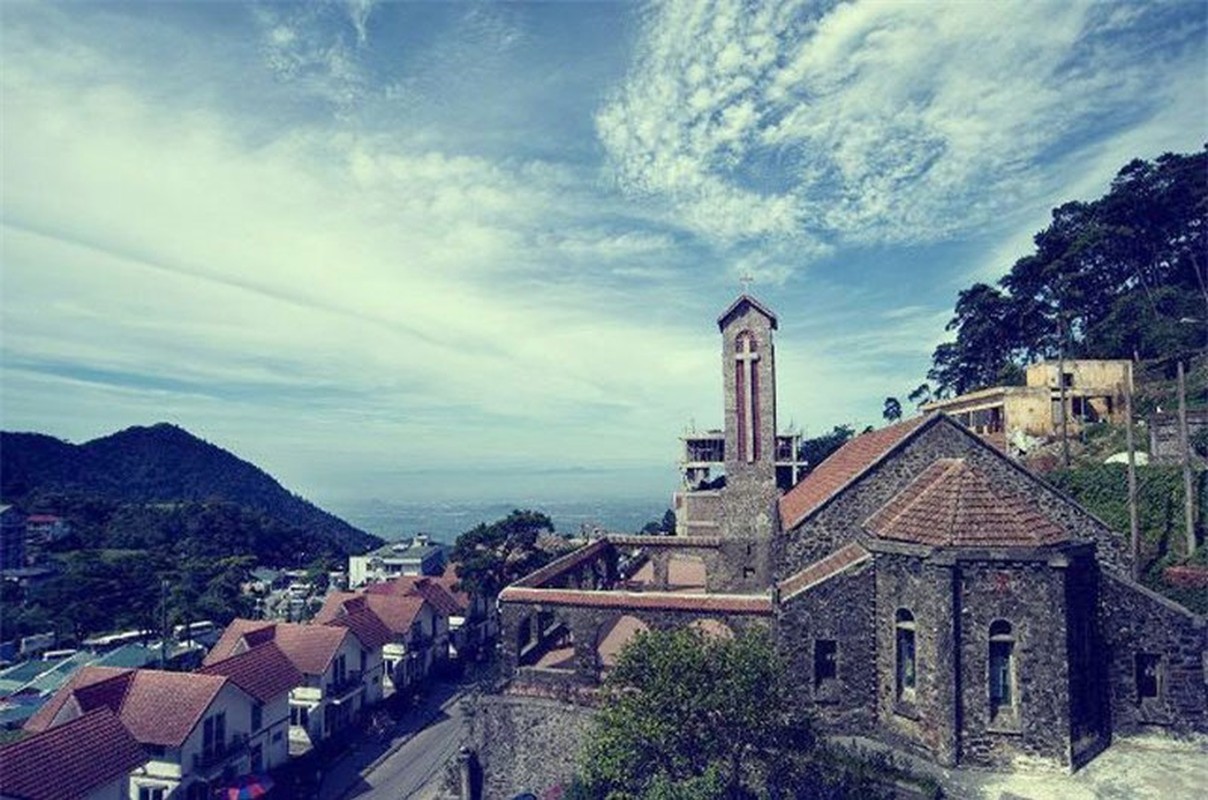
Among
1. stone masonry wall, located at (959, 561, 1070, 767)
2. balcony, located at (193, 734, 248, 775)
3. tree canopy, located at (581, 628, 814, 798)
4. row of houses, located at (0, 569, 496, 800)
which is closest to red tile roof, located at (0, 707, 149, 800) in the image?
row of houses, located at (0, 569, 496, 800)

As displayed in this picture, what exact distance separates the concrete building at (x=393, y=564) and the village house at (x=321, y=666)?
44.6 m

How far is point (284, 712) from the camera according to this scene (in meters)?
32.7

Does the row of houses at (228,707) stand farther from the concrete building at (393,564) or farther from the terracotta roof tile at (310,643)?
the concrete building at (393,564)

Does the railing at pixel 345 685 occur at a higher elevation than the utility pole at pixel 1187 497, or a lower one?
lower

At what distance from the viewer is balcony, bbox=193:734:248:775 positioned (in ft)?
89.4

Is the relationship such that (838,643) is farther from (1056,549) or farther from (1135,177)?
(1135,177)

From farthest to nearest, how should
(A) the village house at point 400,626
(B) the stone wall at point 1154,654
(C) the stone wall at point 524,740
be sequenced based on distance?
(A) the village house at point 400,626, (C) the stone wall at point 524,740, (B) the stone wall at point 1154,654

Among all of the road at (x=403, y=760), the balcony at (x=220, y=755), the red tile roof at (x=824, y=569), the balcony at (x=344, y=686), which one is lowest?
the road at (x=403, y=760)

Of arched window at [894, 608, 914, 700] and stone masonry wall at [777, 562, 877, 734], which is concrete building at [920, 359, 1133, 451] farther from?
arched window at [894, 608, 914, 700]

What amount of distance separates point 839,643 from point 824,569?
7.59 feet

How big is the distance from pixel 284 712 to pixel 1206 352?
187 feet

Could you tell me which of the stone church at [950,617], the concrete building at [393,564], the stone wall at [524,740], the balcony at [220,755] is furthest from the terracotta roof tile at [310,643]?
the concrete building at [393,564]

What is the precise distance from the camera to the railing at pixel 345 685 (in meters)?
36.6

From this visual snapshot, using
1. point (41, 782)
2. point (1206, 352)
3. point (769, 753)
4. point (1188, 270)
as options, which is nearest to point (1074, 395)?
point (1206, 352)
